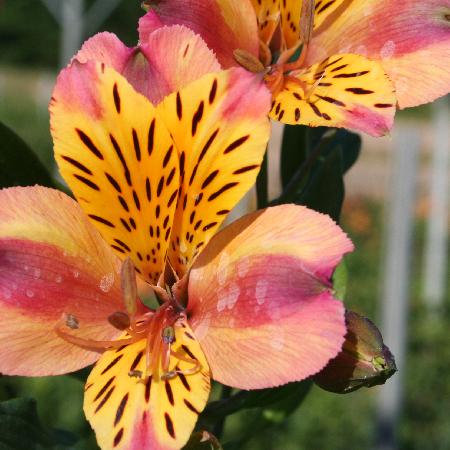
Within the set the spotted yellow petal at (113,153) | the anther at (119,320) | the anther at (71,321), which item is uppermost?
the spotted yellow petal at (113,153)

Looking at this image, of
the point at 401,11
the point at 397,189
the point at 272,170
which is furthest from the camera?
the point at 272,170

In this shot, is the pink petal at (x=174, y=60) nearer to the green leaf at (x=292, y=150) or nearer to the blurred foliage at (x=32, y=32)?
the green leaf at (x=292, y=150)

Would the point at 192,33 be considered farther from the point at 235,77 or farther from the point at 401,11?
the point at 401,11

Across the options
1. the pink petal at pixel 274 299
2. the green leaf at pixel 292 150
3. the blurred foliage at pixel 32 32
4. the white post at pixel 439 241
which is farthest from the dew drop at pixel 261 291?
the blurred foliage at pixel 32 32

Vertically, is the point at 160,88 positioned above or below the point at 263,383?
above

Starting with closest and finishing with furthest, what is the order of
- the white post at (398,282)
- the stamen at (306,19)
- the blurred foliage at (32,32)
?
the stamen at (306,19) < the white post at (398,282) < the blurred foliage at (32,32)

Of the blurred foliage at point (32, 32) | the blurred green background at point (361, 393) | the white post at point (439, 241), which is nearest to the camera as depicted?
the blurred green background at point (361, 393)

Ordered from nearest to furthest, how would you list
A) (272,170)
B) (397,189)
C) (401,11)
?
(401,11) < (397,189) < (272,170)

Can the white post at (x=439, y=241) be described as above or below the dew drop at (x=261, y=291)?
below

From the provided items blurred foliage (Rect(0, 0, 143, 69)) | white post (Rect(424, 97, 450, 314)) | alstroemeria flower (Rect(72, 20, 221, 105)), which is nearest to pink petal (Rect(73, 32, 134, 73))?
alstroemeria flower (Rect(72, 20, 221, 105))

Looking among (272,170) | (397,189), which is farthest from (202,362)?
(272,170)
